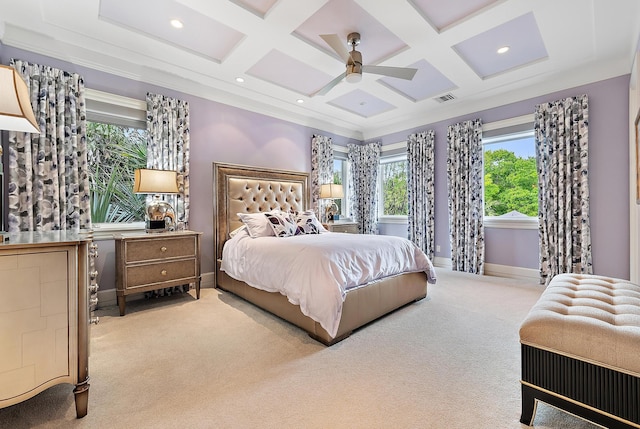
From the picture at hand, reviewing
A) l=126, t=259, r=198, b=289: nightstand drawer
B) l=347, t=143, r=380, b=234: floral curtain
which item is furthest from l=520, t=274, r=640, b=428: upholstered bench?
l=347, t=143, r=380, b=234: floral curtain

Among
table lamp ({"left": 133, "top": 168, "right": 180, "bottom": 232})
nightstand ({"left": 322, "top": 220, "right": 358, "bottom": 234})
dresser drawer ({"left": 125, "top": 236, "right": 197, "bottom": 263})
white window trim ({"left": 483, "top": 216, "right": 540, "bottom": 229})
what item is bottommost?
dresser drawer ({"left": 125, "top": 236, "right": 197, "bottom": 263})

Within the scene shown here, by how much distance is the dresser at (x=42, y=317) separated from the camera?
132 centimetres

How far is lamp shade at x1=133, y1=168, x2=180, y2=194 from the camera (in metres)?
3.17

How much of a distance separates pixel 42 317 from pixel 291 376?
4.59 feet

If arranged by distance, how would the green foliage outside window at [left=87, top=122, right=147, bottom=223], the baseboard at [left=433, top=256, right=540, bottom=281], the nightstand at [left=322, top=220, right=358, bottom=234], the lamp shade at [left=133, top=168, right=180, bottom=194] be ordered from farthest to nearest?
1. the nightstand at [left=322, top=220, right=358, bottom=234]
2. the baseboard at [left=433, top=256, right=540, bottom=281]
3. the green foliage outside window at [left=87, top=122, right=147, bottom=223]
4. the lamp shade at [left=133, top=168, right=180, bottom=194]

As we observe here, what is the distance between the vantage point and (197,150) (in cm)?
400

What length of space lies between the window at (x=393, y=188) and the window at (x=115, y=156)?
15.4ft

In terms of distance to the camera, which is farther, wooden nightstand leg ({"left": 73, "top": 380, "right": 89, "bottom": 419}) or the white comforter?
the white comforter

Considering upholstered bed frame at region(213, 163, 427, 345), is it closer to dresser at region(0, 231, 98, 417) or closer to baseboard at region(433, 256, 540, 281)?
dresser at region(0, 231, 98, 417)

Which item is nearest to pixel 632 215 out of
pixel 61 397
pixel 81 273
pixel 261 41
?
pixel 261 41

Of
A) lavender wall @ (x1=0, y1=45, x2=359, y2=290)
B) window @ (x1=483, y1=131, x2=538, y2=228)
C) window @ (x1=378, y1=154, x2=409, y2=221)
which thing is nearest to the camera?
lavender wall @ (x1=0, y1=45, x2=359, y2=290)

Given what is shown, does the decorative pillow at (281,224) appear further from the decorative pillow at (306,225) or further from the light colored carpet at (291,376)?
the light colored carpet at (291,376)

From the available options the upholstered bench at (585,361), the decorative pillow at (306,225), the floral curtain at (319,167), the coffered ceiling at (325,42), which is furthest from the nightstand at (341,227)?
the upholstered bench at (585,361)

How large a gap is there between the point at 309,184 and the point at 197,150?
207cm
